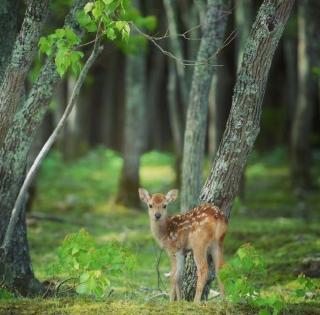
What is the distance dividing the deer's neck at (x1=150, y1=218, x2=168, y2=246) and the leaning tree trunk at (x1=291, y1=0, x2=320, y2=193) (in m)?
15.8

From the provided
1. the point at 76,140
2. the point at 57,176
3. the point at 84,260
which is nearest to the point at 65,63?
the point at 84,260

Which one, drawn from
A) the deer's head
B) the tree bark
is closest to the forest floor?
the deer's head

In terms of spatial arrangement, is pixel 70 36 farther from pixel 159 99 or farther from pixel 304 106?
pixel 159 99

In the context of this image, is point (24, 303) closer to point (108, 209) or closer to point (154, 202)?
point (154, 202)

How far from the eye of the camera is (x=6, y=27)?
33.8 feet

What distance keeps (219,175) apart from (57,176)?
22.1 m

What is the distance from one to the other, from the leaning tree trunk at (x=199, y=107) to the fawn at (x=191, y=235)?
3.96 metres

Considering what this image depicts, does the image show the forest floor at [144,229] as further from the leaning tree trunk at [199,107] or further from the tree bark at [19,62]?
the tree bark at [19,62]

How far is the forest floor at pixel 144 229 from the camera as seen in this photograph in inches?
334

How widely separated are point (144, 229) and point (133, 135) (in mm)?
4433

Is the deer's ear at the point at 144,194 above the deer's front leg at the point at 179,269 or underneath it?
above

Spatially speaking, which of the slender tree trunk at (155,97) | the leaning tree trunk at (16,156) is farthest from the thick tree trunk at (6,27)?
the slender tree trunk at (155,97)

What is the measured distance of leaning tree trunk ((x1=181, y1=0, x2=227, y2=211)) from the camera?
13390 millimetres

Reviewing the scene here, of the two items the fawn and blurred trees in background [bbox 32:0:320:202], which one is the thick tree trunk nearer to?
the fawn
